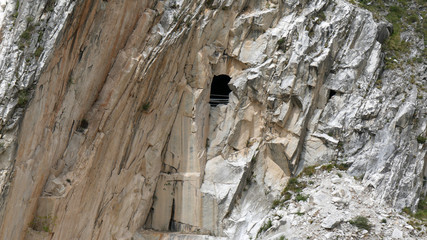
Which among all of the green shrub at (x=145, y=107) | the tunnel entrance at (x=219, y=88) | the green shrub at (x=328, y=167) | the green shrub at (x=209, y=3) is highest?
the green shrub at (x=209, y=3)

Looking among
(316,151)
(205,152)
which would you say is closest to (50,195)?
(205,152)

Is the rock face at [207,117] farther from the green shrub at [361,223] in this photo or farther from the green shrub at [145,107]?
the green shrub at [361,223]

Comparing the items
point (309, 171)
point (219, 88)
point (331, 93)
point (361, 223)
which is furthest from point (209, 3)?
point (361, 223)

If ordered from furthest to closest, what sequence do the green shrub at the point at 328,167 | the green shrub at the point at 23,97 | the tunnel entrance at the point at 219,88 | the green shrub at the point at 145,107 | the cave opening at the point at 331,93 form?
the tunnel entrance at the point at 219,88 → the cave opening at the point at 331,93 → the green shrub at the point at 328,167 → the green shrub at the point at 145,107 → the green shrub at the point at 23,97

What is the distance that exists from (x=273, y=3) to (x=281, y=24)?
3.66ft

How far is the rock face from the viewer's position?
21.2m

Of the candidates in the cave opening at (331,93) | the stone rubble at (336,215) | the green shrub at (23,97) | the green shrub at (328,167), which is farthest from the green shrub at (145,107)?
the cave opening at (331,93)

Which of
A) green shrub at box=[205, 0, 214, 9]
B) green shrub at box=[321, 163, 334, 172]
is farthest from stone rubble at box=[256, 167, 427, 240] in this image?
green shrub at box=[205, 0, 214, 9]

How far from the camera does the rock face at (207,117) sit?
833 inches

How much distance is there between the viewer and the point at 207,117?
86.1 feet

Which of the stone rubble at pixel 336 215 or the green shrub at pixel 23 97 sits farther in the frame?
the stone rubble at pixel 336 215

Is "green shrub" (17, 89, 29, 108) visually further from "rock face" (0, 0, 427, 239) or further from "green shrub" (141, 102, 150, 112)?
"green shrub" (141, 102, 150, 112)

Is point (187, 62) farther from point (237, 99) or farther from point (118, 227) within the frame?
point (118, 227)

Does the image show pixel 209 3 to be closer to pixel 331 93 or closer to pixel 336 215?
pixel 331 93
